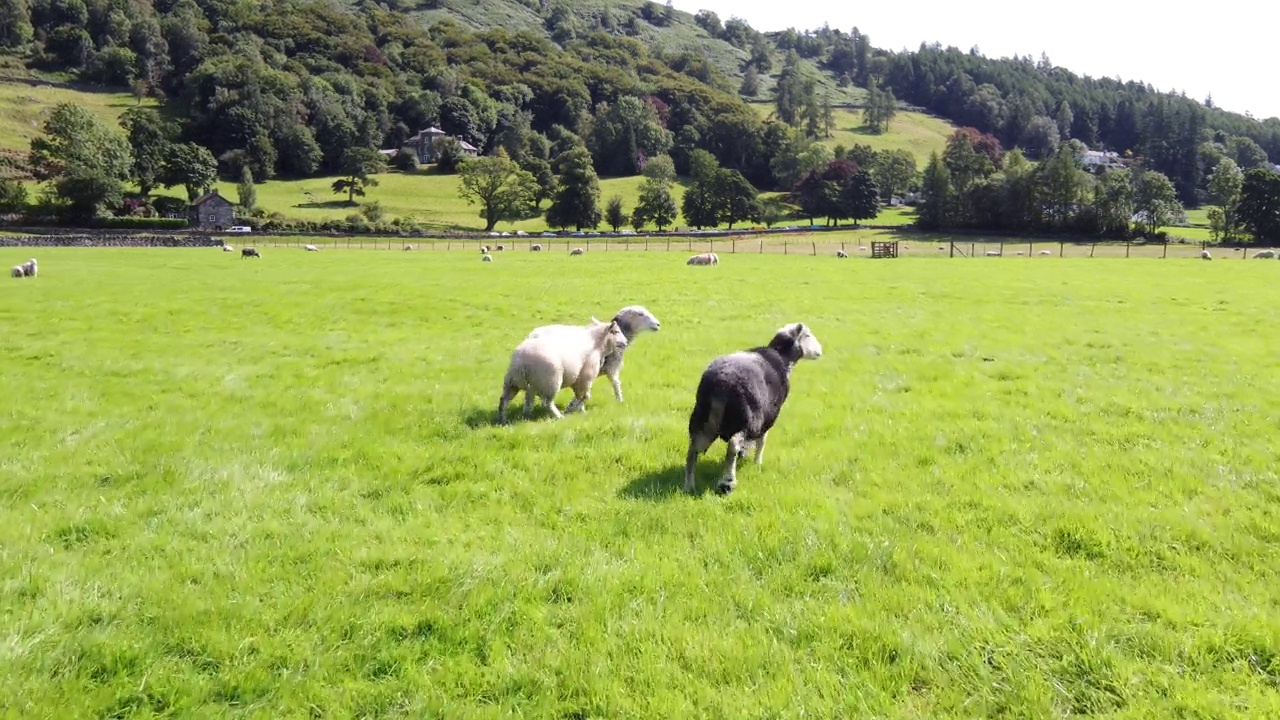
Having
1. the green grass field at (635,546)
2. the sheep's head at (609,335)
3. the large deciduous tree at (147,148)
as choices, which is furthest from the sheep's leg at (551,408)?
the large deciduous tree at (147,148)

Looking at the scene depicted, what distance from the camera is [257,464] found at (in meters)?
8.88

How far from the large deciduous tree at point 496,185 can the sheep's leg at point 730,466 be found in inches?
4403

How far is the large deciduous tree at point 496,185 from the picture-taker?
116625 millimetres

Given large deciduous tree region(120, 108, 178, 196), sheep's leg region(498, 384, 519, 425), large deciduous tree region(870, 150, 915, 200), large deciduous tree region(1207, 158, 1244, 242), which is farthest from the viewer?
large deciduous tree region(870, 150, 915, 200)

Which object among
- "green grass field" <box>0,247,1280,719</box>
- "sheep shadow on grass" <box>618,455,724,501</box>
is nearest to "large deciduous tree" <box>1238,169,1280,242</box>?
"green grass field" <box>0,247,1280,719</box>

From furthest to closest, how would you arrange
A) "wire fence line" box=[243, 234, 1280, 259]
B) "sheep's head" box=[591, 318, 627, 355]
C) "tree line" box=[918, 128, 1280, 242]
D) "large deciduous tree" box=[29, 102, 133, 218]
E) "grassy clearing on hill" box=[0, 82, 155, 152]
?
"grassy clearing on hill" box=[0, 82, 155, 152] < "tree line" box=[918, 128, 1280, 242] < "large deciduous tree" box=[29, 102, 133, 218] < "wire fence line" box=[243, 234, 1280, 259] < "sheep's head" box=[591, 318, 627, 355]

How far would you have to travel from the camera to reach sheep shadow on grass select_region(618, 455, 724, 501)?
772 cm

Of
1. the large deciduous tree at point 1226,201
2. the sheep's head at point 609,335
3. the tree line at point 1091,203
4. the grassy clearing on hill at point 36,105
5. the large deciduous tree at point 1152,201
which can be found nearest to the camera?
the sheep's head at point 609,335

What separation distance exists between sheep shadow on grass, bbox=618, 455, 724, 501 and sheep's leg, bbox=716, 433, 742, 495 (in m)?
0.18

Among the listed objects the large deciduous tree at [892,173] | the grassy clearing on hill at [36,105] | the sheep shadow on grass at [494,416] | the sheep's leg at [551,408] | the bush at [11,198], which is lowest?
A: the sheep shadow on grass at [494,416]

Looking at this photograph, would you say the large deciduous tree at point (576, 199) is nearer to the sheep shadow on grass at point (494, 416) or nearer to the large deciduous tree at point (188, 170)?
the large deciduous tree at point (188, 170)

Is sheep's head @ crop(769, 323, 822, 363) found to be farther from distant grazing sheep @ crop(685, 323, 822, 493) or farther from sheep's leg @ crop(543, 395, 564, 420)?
sheep's leg @ crop(543, 395, 564, 420)

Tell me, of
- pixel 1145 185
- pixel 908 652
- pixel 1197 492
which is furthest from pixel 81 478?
pixel 1145 185

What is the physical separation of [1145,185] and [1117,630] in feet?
434
